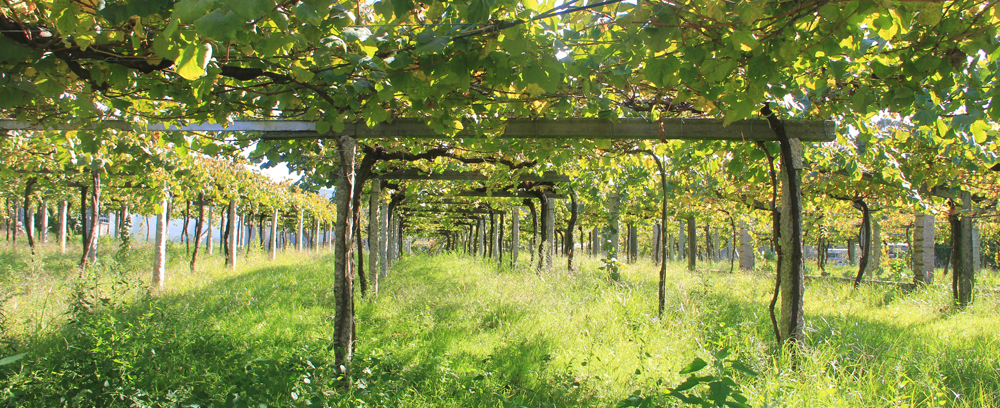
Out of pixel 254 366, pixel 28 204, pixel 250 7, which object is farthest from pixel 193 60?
pixel 28 204

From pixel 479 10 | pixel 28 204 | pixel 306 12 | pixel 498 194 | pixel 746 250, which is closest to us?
pixel 306 12

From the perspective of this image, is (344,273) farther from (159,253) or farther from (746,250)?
(746,250)

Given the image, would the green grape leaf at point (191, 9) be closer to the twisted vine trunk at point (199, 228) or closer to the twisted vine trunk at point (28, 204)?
the twisted vine trunk at point (199, 228)

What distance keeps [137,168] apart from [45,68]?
2.36 meters

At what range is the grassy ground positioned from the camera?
3.23m

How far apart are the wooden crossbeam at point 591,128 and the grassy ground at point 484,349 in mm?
1716

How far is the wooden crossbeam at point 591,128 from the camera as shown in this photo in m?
3.69

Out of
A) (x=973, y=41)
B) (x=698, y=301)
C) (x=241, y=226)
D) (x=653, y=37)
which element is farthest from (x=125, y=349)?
(x=241, y=226)

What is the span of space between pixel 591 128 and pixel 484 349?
254 cm

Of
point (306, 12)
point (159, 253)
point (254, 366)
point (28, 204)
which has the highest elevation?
point (306, 12)

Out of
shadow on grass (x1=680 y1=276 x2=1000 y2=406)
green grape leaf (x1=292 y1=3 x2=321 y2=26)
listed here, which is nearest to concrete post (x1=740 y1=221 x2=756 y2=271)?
shadow on grass (x1=680 y1=276 x2=1000 y2=406)

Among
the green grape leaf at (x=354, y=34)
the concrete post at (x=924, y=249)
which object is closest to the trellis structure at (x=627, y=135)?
the green grape leaf at (x=354, y=34)

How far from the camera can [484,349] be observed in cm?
477

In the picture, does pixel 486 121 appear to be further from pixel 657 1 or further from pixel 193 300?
pixel 193 300
